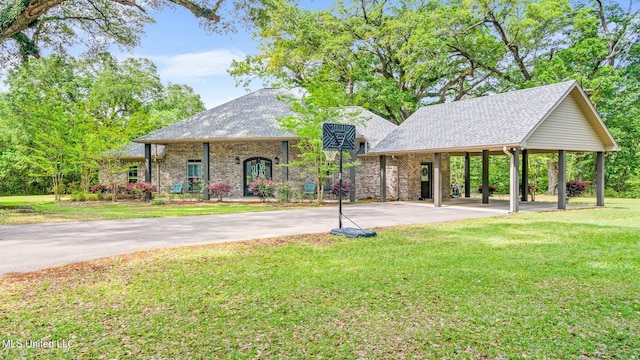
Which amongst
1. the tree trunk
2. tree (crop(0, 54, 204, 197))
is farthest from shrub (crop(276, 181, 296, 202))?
the tree trunk

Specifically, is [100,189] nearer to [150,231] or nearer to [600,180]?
[150,231]

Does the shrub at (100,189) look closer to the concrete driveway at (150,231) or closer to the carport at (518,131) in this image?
the concrete driveway at (150,231)

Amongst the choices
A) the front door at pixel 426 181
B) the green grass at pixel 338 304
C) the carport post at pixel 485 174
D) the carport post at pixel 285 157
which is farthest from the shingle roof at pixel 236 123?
the green grass at pixel 338 304

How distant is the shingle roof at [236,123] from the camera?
719 inches

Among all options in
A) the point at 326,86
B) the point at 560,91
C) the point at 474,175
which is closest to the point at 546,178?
the point at 474,175

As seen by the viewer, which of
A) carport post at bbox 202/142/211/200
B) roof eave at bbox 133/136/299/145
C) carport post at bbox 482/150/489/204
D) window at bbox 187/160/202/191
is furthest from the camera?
window at bbox 187/160/202/191

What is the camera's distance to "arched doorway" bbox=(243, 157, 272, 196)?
1962cm

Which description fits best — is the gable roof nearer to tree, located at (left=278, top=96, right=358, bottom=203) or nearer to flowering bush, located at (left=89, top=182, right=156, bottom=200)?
tree, located at (left=278, top=96, right=358, bottom=203)

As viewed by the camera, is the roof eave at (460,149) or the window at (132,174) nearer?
the roof eave at (460,149)

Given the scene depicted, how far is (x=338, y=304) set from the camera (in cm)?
407

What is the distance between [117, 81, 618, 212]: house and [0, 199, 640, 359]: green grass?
763 centimetres

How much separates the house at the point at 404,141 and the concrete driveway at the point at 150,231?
2993mm

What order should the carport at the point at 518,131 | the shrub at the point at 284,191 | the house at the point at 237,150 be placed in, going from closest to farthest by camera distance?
the carport at the point at 518,131 < the shrub at the point at 284,191 < the house at the point at 237,150

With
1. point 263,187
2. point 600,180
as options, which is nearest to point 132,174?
point 263,187
